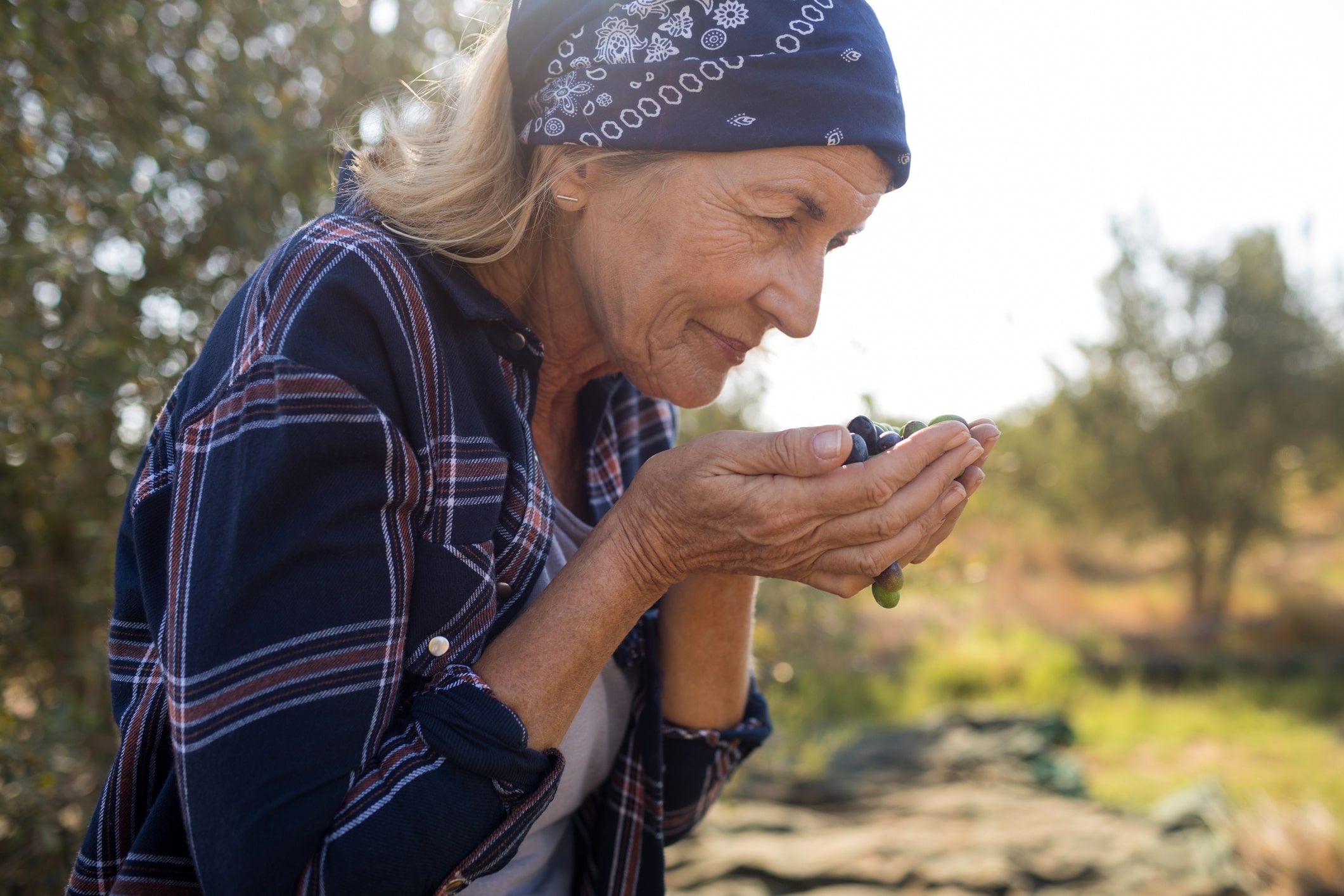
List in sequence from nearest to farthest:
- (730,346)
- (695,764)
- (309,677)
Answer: (309,677) < (730,346) < (695,764)

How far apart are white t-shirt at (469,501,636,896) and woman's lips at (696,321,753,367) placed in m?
0.45

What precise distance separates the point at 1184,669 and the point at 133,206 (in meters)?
12.6

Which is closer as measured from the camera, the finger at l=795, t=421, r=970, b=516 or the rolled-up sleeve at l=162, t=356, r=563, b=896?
the rolled-up sleeve at l=162, t=356, r=563, b=896

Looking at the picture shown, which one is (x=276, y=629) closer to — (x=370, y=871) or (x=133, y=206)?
(x=370, y=871)

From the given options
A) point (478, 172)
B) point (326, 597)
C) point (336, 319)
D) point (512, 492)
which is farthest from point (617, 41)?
point (326, 597)

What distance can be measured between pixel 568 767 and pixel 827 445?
0.80 m

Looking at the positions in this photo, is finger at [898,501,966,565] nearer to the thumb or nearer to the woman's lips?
the thumb

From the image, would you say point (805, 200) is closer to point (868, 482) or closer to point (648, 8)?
point (648, 8)

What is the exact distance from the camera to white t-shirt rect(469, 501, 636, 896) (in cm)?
167

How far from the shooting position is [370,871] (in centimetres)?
117

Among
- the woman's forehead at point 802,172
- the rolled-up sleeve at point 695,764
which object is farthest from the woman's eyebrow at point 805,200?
the rolled-up sleeve at point 695,764

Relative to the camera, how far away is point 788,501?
4.74 ft

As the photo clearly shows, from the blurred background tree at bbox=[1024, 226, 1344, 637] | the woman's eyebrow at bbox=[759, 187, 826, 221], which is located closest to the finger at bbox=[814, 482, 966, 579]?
the woman's eyebrow at bbox=[759, 187, 826, 221]

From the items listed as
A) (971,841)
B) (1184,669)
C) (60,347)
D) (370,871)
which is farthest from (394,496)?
(1184,669)
